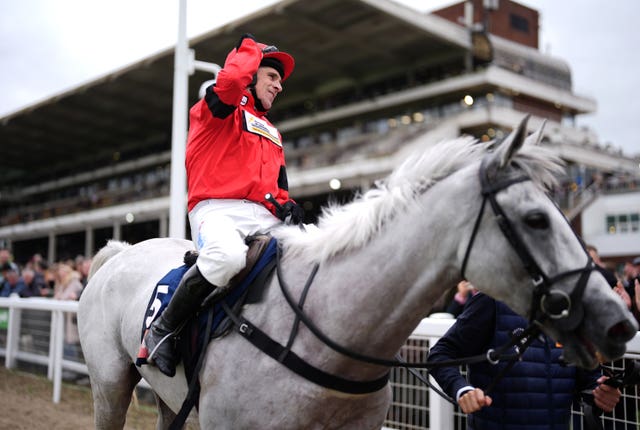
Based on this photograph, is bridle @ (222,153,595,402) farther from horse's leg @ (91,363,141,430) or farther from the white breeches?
horse's leg @ (91,363,141,430)

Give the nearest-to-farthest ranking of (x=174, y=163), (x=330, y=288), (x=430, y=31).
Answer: (x=330, y=288) → (x=174, y=163) → (x=430, y=31)

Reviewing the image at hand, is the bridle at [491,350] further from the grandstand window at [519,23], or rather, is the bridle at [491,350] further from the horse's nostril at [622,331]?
the grandstand window at [519,23]

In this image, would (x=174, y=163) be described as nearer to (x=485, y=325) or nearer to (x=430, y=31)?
(x=485, y=325)

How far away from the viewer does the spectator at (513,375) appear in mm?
2545

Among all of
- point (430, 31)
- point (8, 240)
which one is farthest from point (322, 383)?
point (8, 240)

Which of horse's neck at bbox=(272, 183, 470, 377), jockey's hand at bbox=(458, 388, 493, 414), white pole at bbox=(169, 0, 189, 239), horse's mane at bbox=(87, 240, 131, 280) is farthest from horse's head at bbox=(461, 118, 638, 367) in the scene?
white pole at bbox=(169, 0, 189, 239)

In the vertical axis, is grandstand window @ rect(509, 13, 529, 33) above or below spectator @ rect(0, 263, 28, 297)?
above

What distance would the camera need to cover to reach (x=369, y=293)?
205cm

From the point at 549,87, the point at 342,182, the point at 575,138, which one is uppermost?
the point at 549,87

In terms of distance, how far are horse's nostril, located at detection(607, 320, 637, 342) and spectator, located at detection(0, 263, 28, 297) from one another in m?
10.1

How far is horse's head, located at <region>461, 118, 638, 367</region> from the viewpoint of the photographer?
67.2 inches

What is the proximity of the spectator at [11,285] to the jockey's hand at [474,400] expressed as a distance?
31.3 feet

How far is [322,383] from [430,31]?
24.5 meters

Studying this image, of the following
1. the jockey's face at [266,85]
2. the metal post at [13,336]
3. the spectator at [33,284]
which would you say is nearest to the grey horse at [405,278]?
the jockey's face at [266,85]
